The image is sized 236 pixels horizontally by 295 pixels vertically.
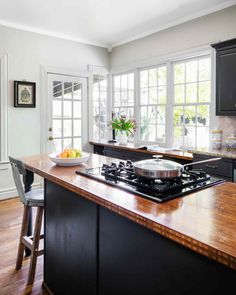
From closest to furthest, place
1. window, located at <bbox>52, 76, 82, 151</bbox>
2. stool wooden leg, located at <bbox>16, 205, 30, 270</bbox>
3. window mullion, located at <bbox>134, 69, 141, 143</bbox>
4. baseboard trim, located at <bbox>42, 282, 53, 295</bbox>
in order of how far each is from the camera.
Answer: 1. baseboard trim, located at <bbox>42, 282, 53, 295</bbox>
2. stool wooden leg, located at <bbox>16, 205, 30, 270</bbox>
3. window, located at <bbox>52, 76, 82, 151</bbox>
4. window mullion, located at <bbox>134, 69, 141, 143</bbox>

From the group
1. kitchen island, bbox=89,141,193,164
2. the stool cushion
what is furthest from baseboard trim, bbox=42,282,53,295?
kitchen island, bbox=89,141,193,164

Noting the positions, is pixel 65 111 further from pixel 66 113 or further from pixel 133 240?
pixel 133 240

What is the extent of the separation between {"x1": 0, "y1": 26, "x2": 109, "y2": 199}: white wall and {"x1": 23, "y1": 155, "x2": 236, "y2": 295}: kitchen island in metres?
2.60

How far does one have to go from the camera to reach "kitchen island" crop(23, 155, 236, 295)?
0.97m

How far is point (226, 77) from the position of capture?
3154 millimetres

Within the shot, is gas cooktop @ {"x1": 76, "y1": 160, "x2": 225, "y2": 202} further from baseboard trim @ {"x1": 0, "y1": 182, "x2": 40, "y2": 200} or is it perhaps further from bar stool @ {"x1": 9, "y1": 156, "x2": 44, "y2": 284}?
baseboard trim @ {"x1": 0, "y1": 182, "x2": 40, "y2": 200}

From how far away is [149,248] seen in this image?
1205mm

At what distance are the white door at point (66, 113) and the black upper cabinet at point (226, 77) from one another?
108 inches

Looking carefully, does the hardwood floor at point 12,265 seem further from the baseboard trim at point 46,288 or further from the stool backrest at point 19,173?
the stool backrest at point 19,173

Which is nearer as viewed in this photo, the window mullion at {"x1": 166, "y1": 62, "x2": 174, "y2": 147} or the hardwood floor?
the hardwood floor

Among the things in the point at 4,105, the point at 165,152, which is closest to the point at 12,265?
the point at 165,152

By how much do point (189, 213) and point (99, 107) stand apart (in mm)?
4560

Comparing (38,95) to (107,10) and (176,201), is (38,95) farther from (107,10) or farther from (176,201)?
(176,201)

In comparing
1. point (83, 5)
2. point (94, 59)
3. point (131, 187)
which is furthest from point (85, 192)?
point (94, 59)
